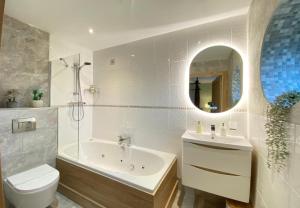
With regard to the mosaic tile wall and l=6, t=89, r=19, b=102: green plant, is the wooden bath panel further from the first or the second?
the mosaic tile wall

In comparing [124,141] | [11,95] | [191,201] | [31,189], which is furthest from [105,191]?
[11,95]

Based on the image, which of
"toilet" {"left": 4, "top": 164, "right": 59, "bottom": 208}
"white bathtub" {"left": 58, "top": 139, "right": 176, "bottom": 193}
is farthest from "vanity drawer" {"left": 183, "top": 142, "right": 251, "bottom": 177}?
"toilet" {"left": 4, "top": 164, "right": 59, "bottom": 208}

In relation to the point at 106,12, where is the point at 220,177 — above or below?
below

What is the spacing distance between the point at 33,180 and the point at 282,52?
8.49ft

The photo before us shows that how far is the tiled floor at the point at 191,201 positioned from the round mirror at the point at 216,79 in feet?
3.87

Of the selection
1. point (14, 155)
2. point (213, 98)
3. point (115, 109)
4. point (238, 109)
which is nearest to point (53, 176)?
point (14, 155)

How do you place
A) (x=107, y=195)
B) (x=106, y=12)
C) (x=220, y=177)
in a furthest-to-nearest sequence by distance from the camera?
(x=106, y=12) → (x=107, y=195) → (x=220, y=177)

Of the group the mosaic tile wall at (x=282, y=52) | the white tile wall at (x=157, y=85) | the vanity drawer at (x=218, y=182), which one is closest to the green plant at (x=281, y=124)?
the mosaic tile wall at (x=282, y=52)

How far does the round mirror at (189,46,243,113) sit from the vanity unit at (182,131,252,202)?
0.55 m

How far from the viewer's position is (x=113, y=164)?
2664 mm

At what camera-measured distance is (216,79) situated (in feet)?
6.73

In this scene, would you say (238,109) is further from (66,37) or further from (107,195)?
(66,37)

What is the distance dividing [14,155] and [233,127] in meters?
2.79

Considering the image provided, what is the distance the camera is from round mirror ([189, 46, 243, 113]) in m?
1.94
